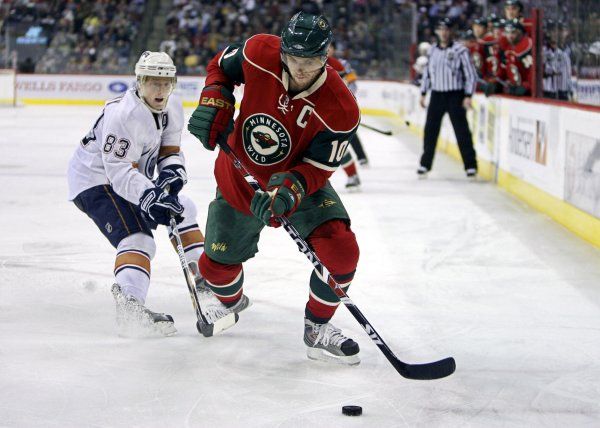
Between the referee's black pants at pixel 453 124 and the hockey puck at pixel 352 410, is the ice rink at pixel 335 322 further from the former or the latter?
the referee's black pants at pixel 453 124

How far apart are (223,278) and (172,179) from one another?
419 mm

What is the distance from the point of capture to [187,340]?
3.35 meters

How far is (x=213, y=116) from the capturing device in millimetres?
3098

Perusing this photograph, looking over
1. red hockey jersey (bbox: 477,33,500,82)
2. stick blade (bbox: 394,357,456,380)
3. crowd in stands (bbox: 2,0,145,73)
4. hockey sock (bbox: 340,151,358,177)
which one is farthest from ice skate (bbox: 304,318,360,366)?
crowd in stands (bbox: 2,0,145,73)

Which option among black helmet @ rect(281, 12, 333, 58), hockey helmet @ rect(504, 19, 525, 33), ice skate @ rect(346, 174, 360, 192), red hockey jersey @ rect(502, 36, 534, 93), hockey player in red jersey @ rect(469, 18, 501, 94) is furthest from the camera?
hockey player in red jersey @ rect(469, 18, 501, 94)

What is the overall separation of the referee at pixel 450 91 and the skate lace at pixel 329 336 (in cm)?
523

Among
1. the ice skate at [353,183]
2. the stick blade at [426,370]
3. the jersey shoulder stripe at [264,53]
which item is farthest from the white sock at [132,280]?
the ice skate at [353,183]

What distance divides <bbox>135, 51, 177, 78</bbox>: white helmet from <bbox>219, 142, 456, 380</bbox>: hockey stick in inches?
15.1

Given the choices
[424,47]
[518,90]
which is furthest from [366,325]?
[424,47]

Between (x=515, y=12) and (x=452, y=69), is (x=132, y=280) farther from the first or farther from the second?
(x=515, y=12)

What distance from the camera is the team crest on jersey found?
3004 millimetres

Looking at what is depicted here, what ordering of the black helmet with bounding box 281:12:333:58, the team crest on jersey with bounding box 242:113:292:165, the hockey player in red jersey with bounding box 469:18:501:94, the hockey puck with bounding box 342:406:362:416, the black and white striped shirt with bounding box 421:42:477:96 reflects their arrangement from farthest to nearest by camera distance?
1. the hockey player in red jersey with bounding box 469:18:501:94
2. the black and white striped shirt with bounding box 421:42:477:96
3. the team crest on jersey with bounding box 242:113:292:165
4. the black helmet with bounding box 281:12:333:58
5. the hockey puck with bounding box 342:406:362:416

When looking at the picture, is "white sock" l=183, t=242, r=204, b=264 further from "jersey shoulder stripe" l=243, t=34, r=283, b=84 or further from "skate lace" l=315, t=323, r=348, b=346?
"jersey shoulder stripe" l=243, t=34, r=283, b=84

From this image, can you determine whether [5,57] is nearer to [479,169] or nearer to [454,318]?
[479,169]
